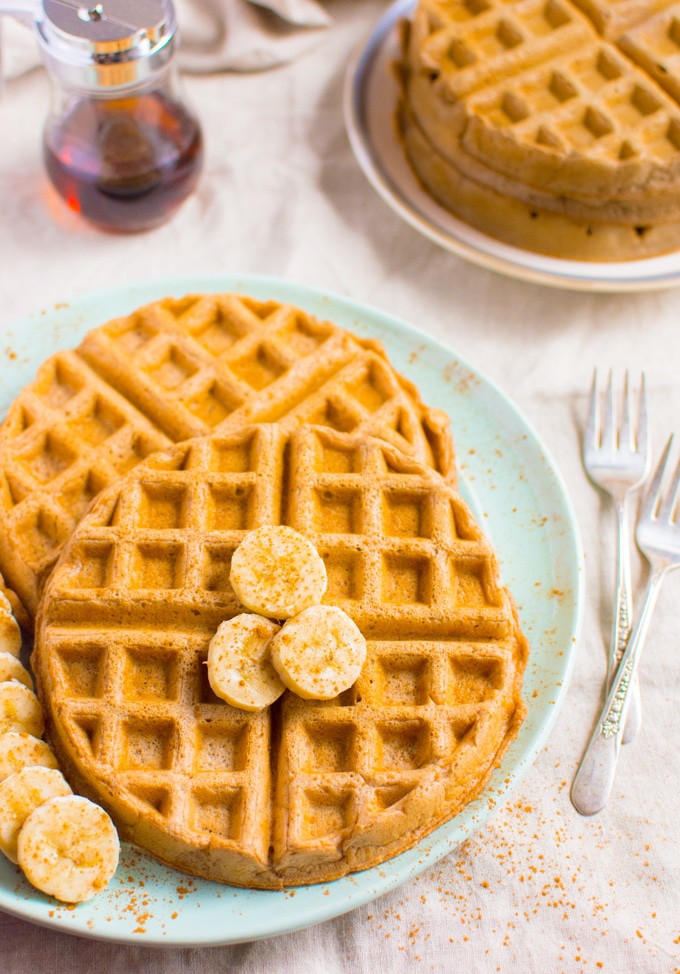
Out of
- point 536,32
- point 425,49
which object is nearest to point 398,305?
point 425,49

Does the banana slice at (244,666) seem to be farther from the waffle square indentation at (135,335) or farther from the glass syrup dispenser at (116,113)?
the glass syrup dispenser at (116,113)

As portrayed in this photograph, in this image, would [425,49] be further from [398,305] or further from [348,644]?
[348,644]

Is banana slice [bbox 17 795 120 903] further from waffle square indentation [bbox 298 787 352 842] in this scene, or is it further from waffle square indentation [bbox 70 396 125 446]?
waffle square indentation [bbox 70 396 125 446]

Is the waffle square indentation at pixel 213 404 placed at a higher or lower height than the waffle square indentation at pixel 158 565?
higher

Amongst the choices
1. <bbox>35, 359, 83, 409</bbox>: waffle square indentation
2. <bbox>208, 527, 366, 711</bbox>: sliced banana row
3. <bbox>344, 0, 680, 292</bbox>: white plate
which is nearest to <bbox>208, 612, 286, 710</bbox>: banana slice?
<bbox>208, 527, 366, 711</bbox>: sliced banana row

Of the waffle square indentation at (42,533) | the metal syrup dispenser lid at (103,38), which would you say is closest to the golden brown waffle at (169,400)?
the waffle square indentation at (42,533)

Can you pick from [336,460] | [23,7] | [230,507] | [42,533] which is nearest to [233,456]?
[230,507]

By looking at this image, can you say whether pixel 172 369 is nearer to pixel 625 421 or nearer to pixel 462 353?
pixel 462 353

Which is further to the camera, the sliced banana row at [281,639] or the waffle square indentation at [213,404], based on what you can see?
the waffle square indentation at [213,404]
